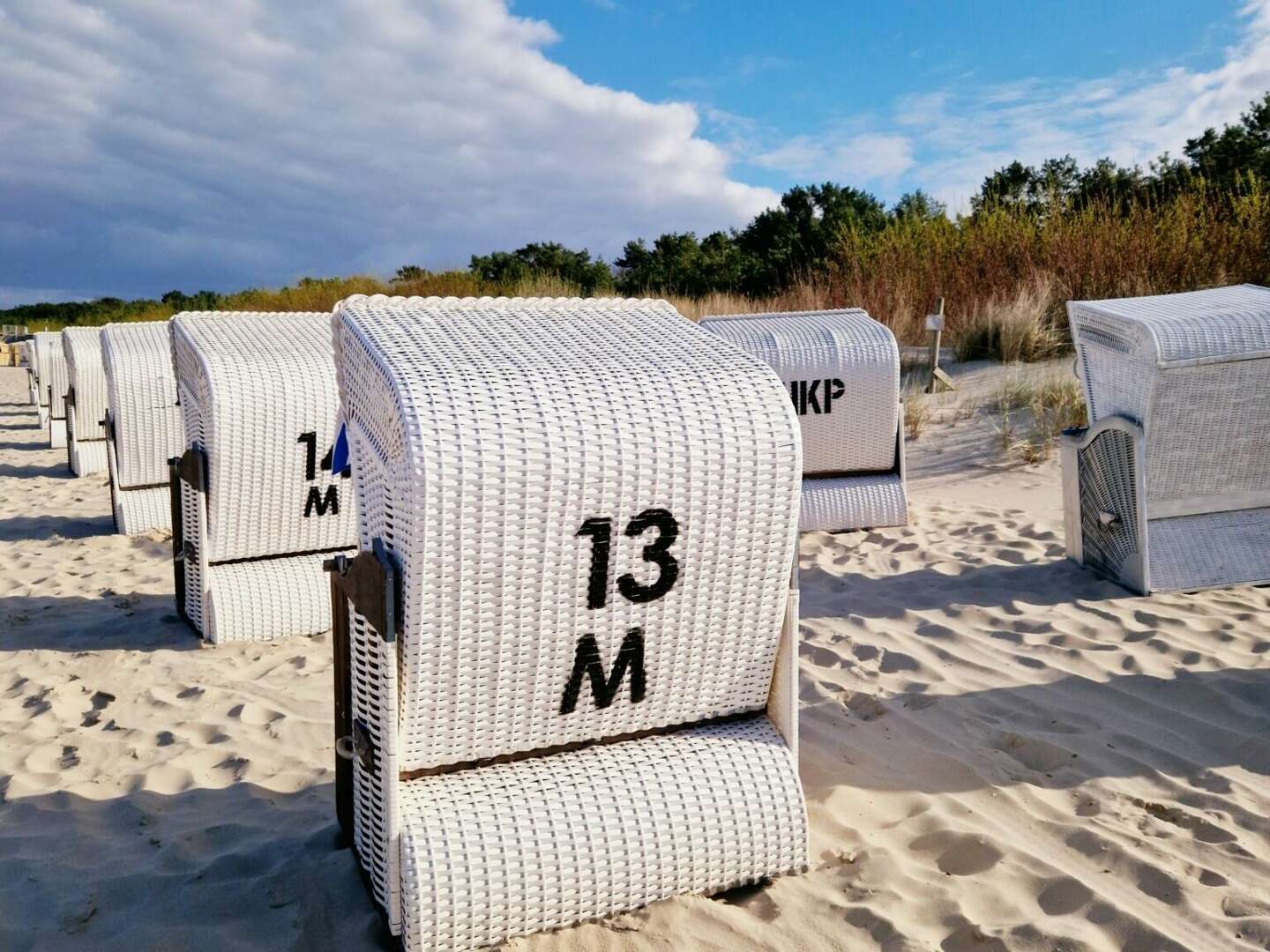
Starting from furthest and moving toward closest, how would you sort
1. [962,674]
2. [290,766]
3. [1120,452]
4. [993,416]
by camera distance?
[993,416], [1120,452], [962,674], [290,766]

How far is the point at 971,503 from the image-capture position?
21.3 ft

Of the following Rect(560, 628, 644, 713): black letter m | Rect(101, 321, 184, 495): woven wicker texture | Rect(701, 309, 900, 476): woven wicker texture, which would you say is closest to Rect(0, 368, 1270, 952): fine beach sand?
Rect(560, 628, 644, 713): black letter m

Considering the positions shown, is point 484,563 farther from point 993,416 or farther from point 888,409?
point 993,416

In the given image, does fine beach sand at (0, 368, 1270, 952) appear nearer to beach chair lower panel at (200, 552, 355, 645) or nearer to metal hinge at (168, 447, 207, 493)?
beach chair lower panel at (200, 552, 355, 645)

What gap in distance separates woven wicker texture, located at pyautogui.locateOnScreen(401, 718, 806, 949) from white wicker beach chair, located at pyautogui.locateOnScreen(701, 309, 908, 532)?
144 inches

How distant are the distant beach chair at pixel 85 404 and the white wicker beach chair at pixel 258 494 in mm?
5347

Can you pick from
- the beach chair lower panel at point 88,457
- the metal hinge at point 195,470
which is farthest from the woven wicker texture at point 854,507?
Result: the beach chair lower panel at point 88,457

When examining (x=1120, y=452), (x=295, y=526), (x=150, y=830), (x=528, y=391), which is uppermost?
(x=528, y=391)

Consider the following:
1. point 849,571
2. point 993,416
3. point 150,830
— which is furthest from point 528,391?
point 993,416

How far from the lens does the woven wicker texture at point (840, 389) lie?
6012 mm

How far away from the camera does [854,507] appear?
6.00 metres

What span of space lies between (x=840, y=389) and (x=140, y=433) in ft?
15.0

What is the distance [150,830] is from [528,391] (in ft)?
5.64

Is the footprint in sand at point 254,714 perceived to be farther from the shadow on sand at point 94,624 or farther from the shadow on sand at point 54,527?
the shadow on sand at point 54,527
